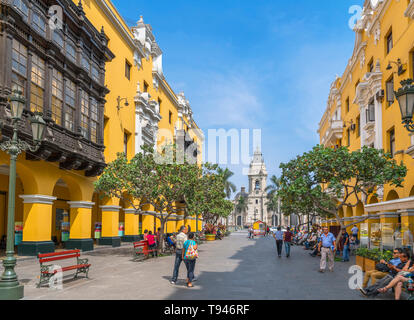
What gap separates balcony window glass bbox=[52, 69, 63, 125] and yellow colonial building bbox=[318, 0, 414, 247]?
558 inches

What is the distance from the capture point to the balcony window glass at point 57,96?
17.9 metres

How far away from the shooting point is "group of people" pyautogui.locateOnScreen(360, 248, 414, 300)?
8.84m

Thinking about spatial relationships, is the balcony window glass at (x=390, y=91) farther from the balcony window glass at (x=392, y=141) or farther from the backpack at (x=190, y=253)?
the backpack at (x=190, y=253)

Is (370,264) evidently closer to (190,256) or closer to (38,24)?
(190,256)

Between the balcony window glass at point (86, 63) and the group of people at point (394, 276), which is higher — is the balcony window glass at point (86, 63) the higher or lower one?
the higher one

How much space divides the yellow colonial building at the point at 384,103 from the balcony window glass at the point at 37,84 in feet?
46.7

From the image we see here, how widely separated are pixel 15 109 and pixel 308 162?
1375 centimetres

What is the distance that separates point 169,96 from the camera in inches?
1597

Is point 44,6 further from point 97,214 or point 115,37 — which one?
point 97,214

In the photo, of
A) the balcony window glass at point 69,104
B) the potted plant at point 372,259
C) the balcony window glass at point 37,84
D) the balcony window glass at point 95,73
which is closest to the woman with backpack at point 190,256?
the potted plant at point 372,259

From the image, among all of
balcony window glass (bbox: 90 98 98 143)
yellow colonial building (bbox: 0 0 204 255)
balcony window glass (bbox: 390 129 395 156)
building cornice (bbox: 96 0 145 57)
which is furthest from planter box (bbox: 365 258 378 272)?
building cornice (bbox: 96 0 145 57)

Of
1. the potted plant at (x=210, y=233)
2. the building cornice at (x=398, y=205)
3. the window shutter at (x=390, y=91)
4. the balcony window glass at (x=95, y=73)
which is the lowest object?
the potted plant at (x=210, y=233)

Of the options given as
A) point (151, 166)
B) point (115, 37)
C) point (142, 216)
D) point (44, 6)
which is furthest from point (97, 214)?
point (44, 6)

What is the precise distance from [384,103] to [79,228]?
18.4m
